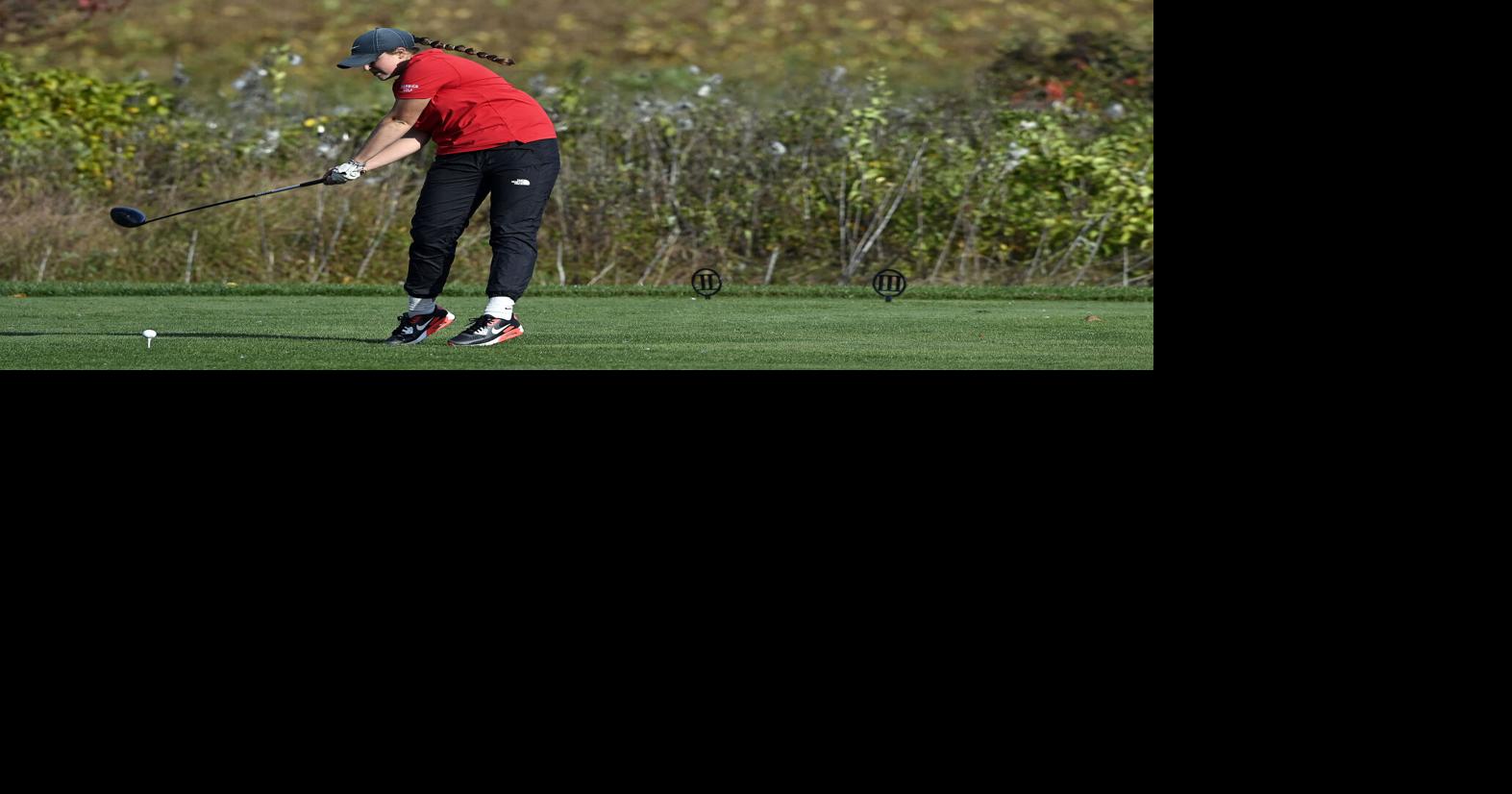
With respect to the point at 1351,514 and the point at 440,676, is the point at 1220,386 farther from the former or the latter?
the point at 440,676

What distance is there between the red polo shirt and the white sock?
0.64 meters

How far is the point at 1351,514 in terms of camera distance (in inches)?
145

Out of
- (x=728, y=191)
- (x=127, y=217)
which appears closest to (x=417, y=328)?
(x=127, y=217)

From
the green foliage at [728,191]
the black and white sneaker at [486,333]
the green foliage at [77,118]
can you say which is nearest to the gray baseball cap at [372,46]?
the black and white sneaker at [486,333]

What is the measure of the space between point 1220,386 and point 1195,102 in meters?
0.76

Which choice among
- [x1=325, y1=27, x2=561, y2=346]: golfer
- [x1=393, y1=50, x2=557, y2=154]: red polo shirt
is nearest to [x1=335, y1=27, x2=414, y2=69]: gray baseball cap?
[x1=325, y1=27, x2=561, y2=346]: golfer

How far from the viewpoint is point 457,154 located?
742 cm

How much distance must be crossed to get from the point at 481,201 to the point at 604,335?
2.36 feet

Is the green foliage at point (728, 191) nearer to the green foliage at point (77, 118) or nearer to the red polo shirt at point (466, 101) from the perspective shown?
the green foliage at point (77, 118)

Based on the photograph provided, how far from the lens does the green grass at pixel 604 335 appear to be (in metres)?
6.27

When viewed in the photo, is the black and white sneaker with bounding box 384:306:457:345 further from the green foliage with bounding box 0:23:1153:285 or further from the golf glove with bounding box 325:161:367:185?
the green foliage with bounding box 0:23:1153:285

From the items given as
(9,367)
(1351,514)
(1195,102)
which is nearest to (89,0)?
(9,367)

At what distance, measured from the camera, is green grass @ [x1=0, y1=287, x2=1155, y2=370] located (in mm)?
6273

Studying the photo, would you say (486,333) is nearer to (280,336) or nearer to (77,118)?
(280,336)
